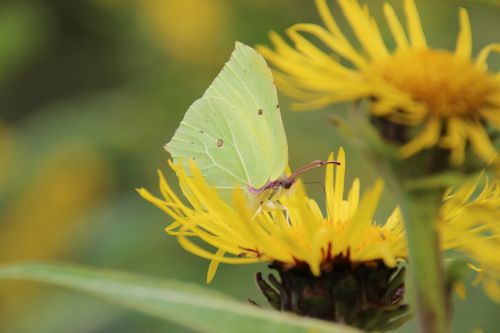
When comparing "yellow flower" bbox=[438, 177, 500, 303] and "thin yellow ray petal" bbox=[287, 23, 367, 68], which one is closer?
"yellow flower" bbox=[438, 177, 500, 303]

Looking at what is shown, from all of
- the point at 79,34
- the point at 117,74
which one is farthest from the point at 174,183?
the point at 79,34

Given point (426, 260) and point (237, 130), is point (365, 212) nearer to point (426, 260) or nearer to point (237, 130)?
point (426, 260)

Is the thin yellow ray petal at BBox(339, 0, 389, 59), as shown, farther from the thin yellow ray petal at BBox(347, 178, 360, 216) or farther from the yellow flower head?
the thin yellow ray petal at BBox(347, 178, 360, 216)

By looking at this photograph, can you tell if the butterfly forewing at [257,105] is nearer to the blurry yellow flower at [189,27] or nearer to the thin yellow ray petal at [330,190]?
the thin yellow ray petal at [330,190]

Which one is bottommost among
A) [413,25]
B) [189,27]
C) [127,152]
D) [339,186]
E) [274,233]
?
[274,233]

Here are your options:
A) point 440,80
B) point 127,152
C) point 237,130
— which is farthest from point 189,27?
point 440,80

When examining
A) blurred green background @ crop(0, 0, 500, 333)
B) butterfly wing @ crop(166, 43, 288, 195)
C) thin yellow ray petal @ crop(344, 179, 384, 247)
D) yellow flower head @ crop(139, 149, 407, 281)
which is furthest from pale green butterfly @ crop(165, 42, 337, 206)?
blurred green background @ crop(0, 0, 500, 333)

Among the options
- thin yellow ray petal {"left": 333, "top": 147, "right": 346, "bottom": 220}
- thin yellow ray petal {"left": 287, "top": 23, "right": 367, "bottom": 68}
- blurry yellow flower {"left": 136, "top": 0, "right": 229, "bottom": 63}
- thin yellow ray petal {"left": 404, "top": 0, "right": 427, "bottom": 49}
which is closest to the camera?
thin yellow ray petal {"left": 287, "top": 23, "right": 367, "bottom": 68}
